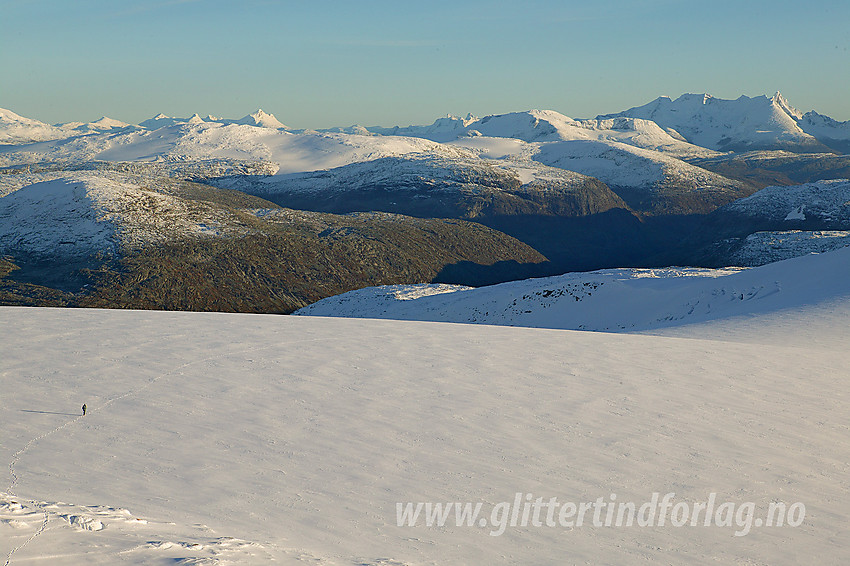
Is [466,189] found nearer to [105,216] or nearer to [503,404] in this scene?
[105,216]

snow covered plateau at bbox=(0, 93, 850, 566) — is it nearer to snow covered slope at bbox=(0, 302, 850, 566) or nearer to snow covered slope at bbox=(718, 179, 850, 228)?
snow covered slope at bbox=(0, 302, 850, 566)

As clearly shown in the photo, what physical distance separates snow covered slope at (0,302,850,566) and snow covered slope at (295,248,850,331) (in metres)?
10.9

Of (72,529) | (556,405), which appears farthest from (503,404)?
(72,529)

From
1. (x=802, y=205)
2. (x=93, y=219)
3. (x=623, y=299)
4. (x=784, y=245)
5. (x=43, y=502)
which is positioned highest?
Result: (x=802, y=205)

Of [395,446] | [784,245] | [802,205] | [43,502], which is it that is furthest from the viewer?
[802,205]

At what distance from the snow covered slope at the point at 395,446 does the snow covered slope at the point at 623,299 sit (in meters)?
10.9

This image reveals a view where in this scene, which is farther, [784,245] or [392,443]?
[784,245]

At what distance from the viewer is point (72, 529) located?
6.92 metres

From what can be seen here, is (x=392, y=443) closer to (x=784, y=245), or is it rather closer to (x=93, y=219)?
(x=93, y=219)

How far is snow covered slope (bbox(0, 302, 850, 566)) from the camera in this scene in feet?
24.9

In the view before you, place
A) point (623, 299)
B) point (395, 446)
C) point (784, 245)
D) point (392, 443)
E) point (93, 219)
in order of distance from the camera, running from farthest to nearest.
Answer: point (784, 245) → point (93, 219) → point (623, 299) → point (392, 443) → point (395, 446)

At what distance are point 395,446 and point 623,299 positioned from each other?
92.6 feet

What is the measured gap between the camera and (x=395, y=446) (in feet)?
33.9

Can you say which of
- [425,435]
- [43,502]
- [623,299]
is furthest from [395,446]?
[623,299]
